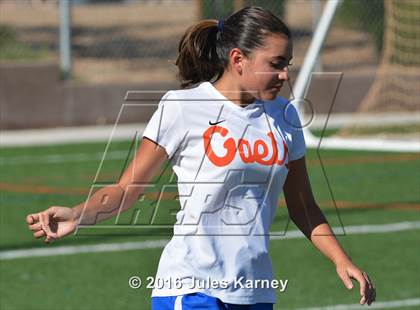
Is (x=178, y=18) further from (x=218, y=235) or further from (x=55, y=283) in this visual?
(x=218, y=235)

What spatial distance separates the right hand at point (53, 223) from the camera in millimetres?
4020

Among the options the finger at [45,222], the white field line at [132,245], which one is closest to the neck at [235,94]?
the finger at [45,222]

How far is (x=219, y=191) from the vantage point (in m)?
4.18

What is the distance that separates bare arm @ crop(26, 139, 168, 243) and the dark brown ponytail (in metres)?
0.43

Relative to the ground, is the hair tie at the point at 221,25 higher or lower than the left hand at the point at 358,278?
higher

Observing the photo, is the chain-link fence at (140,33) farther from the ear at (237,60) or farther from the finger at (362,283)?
the finger at (362,283)

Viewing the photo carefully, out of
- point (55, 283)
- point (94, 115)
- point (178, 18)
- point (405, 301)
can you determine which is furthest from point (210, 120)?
point (178, 18)

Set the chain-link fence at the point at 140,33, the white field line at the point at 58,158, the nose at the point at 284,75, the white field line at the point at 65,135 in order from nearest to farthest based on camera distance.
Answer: the nose at the point at 284,75
the white field line at the point at 58,158
the white field line at the point at 65,135
the chain-link fence at the point at 140,33

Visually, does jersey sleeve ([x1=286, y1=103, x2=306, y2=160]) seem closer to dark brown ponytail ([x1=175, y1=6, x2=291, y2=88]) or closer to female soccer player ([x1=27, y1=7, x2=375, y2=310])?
female soccer player ([x1=27, y1=7, x2=375, y2=310])

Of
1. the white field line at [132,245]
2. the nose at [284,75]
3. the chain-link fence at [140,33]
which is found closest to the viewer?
the nose at [284,75]

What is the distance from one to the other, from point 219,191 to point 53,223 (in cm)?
61

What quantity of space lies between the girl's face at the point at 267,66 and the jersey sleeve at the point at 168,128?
27 cm

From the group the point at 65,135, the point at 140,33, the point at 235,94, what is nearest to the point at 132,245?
the point at 235,94

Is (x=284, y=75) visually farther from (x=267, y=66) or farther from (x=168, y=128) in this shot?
(x=168, y=128)
